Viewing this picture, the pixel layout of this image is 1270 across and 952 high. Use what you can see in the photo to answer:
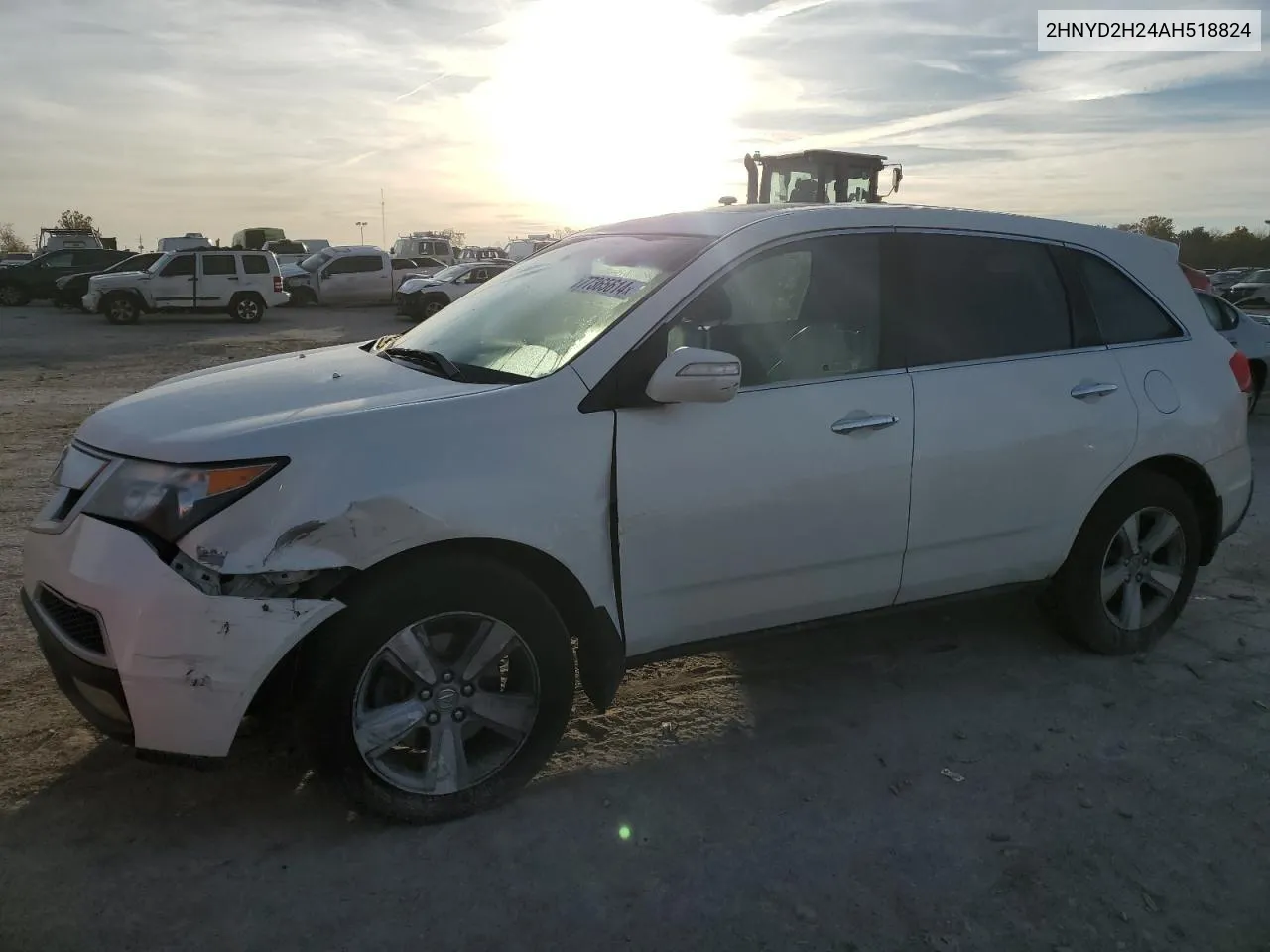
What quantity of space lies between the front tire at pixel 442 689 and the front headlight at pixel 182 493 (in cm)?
42

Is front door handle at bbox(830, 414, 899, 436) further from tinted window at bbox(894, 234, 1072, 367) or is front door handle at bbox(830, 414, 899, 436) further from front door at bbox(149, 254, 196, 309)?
front door at bbox(149, 254, 196, 309)

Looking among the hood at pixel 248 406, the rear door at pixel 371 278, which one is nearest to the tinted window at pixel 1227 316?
the hood at pixel 248 406

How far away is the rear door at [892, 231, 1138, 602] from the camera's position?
3.54 meters

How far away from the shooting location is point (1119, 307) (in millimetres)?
4078

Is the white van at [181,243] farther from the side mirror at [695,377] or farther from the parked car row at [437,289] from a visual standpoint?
the side mirror at [695,377]

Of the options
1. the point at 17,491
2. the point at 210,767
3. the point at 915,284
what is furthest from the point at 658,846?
the point at 17,491

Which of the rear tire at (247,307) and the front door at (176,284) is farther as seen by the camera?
the rear tire at (247,307)

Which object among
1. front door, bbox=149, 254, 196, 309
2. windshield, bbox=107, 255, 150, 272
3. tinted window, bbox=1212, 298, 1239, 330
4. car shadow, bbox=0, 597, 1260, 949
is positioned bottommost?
car shadow, bbox=0, 597, 1260, 949

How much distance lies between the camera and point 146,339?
66.6 ft

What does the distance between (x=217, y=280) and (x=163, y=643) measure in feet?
80.0

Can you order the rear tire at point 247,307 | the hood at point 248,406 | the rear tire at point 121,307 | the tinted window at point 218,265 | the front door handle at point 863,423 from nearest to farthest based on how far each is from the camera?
the hood at point 248,406, the front door handle at point 863,423, the rear tire at point 121,307, the tinted window at point 218,265, the rear tire at point 247,307

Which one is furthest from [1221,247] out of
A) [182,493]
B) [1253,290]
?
[182,493]

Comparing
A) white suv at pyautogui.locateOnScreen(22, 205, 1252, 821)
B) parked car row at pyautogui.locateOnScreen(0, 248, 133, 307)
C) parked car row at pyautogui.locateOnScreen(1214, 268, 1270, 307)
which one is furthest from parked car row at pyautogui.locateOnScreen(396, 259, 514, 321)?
parked car row at pyautogui.locateOnScreen(1214, 268, 1270, 307)

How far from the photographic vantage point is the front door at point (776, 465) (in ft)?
10.1
